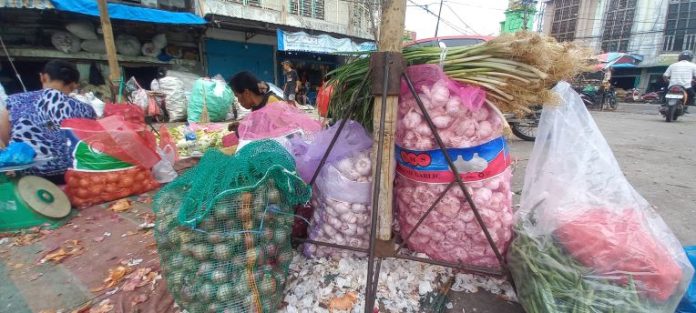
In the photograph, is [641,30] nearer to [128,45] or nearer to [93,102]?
[128,45]

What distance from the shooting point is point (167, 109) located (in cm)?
814

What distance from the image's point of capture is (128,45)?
8.78 m

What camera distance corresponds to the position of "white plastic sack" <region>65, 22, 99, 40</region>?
7782 millimetres

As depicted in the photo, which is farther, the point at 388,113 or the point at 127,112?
the point at 127,112

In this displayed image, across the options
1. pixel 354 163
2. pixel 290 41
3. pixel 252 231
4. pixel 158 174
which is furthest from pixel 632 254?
pixel 290 41

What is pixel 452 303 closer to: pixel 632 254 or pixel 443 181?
pixel 443 181

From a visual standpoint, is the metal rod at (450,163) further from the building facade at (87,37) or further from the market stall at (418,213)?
the building facade at (87,37)

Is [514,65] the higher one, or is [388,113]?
[514,65]

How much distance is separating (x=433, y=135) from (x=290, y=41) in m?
10.3

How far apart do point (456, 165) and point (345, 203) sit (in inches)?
26.2

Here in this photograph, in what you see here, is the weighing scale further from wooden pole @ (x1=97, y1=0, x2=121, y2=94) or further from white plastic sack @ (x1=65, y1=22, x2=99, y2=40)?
white plastic sack @ (x1=65, y1=22, x2=99, y2=40)

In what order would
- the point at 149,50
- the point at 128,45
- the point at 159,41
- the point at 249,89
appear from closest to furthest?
the point at 249,89 → the point at 128,45 → the point at 149,50 → the point at 159,41

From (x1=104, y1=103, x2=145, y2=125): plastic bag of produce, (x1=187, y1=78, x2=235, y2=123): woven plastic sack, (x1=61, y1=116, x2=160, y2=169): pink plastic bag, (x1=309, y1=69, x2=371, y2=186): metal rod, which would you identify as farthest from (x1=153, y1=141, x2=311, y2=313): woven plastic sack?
(x1=187, y1=78, x2=235, y2=123): woven plastic sack

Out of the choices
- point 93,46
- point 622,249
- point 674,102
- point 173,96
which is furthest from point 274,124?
point 674,102
